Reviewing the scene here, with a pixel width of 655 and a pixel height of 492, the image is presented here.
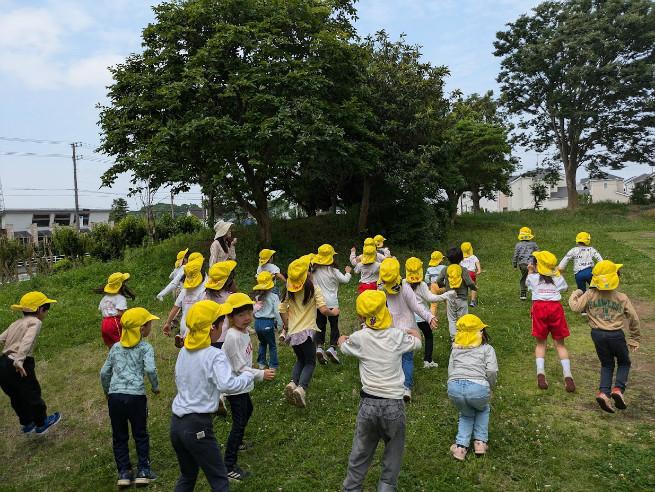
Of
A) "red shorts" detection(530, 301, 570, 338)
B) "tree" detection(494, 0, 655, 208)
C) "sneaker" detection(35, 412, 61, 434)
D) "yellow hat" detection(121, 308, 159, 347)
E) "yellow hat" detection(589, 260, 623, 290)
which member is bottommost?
"sneaker" detection(35, 412, 61, 434)

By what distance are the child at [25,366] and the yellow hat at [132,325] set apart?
2.07 metres

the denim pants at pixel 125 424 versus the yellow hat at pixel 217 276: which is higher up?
Answer: the yellow hat at pixel 217 276

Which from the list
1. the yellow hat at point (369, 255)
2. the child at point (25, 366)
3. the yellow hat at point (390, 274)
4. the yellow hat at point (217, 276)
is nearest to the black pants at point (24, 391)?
the child at point (25, 366)

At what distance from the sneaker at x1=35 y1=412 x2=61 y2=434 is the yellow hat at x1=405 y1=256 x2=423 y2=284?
5.59 meters

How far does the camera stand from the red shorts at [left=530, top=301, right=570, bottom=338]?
648cm

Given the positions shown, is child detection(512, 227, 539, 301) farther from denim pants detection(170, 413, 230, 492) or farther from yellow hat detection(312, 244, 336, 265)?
denim pants detection(170, 413, 230, 492)

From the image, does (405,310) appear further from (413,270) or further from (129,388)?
(129,388)

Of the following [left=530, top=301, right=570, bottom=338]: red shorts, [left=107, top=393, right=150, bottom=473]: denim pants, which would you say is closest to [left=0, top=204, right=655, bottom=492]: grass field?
[left=107, top=393, right=150, bottom=473]: denim pants

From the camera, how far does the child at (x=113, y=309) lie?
6812mm

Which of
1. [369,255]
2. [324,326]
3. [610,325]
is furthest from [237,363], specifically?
[610,325]

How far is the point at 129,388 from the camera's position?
4680mm

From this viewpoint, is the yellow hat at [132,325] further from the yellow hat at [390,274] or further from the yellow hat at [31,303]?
the yellow hat at [390,274]

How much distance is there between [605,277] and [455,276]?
2347 millimetres

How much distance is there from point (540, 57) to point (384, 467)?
1255 inches
